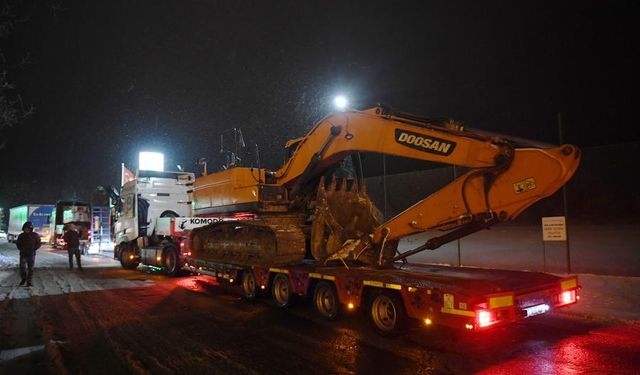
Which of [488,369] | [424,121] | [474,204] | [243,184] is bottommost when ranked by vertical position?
[488,369]

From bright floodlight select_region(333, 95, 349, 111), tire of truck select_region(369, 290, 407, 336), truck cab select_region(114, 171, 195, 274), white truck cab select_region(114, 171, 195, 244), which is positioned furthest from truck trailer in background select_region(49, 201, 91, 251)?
tire of truck select_region(369, 290, 407, 336)

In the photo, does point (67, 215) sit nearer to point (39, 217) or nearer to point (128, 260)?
point (39, 217)

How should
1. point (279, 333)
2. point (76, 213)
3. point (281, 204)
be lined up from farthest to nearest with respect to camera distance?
point (76, 213) < point (281, 204) < point (279, 333)

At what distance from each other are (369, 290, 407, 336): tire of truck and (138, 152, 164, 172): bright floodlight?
30.3 m

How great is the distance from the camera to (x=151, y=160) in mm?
35906

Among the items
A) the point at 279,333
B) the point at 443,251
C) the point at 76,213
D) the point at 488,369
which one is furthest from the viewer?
the point at 76,213

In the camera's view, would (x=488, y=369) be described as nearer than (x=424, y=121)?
Yes

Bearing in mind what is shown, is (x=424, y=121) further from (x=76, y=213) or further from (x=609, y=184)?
(x=76, y=213)

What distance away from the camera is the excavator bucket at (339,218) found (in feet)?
30.7

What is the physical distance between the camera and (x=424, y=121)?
772 centimetres

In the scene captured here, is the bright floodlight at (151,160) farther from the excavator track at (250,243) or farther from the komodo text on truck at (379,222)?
the komodo text on truck at (379,222)

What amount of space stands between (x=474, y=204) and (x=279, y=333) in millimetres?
3692

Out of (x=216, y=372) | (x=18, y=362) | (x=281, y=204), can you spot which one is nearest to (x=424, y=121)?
(x=281, y=204)

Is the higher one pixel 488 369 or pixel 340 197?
pixel 340 197
